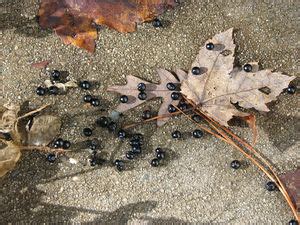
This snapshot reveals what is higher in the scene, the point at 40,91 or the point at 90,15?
the point at 90,15

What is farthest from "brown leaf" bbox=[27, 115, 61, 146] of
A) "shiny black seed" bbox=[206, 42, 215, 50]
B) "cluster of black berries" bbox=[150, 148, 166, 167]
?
"shiny black seed" bbox=[206, 42, 215, 50]

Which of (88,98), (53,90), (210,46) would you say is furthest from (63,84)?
(210,46)

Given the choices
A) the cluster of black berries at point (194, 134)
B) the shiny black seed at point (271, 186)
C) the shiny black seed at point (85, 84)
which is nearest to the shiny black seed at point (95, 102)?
the shiny black seed at point (85, 84)

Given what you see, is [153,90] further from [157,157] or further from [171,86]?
[157,157]

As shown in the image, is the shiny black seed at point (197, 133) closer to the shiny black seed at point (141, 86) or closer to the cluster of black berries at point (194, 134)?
the cluster of black berries at point (194, 134)

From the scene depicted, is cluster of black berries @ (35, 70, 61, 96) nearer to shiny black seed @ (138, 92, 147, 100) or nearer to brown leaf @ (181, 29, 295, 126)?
shiny black seed @ (138, 92, 147, 100)

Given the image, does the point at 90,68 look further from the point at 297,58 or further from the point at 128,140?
the point at 297,58
